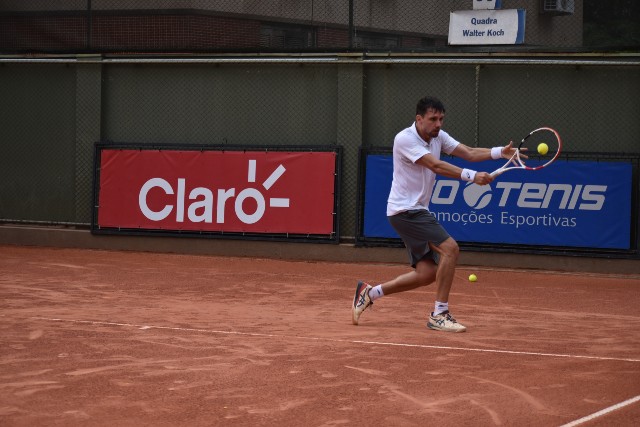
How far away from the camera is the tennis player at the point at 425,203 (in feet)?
30.2

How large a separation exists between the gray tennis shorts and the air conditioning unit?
24.7 ft

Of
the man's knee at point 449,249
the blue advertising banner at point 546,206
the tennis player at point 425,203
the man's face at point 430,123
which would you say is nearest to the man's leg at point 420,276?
the tennis player at point 425,203

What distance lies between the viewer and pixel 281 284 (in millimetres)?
13078

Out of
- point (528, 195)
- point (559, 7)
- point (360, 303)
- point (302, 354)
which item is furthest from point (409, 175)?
point (559, 7)

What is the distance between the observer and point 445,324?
930cm

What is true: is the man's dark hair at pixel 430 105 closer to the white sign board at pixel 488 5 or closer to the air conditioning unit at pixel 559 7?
the white sign board at pixel 488 5

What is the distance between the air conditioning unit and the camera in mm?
15839

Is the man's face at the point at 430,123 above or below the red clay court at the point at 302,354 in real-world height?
above

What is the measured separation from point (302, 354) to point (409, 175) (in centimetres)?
204

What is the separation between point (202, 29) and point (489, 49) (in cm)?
457

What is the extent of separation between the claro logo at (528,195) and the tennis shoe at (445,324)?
5.66 metres

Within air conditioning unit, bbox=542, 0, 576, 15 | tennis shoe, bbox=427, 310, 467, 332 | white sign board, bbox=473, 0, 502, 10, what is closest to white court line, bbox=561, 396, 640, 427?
tennis shoe, bbox=427, 310, 467, 332

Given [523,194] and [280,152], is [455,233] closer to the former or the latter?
[523,194]

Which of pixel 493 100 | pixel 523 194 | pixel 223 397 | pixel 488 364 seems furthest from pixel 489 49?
pixel 223 397
